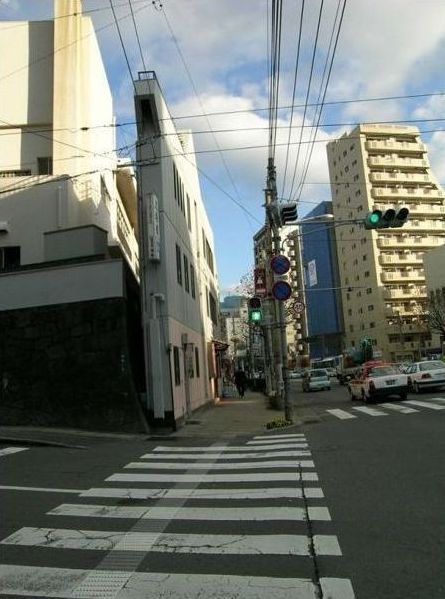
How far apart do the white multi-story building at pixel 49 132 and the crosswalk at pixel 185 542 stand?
1592cm

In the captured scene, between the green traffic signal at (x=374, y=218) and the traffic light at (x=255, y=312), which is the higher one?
the green traffic signal at (x=374, y=218)

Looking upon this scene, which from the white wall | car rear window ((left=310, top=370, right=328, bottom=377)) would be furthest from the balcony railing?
the white wall

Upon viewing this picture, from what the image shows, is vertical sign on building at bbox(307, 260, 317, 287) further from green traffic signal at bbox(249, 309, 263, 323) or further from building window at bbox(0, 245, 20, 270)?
building window at bbox(0, 245, 20, 270)

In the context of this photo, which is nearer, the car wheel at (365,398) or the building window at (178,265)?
the building window at (178,265)

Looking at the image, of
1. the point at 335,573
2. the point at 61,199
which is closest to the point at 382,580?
the point at 335,573

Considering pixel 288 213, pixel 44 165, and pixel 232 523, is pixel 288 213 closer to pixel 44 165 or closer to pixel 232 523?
pixel 44 165

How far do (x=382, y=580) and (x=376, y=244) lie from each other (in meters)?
95.8

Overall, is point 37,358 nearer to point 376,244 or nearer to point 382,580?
point 382,580

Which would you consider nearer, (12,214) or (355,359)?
(12,214)

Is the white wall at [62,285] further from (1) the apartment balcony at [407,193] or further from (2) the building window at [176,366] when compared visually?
(1) the apartment balcony at [407,193]

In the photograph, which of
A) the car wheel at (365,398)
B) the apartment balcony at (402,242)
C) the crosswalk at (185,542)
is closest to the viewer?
the crosswalk at (185,542)

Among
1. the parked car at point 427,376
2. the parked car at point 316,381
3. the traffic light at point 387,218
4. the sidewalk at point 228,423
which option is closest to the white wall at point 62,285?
the sidewalk at point 228,423

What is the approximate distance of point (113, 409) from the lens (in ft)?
57.9

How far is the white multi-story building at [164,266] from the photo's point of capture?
18.5 meters
